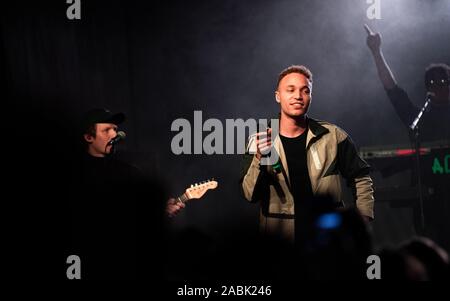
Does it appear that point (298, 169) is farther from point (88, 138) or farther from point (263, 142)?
point (88, 138)

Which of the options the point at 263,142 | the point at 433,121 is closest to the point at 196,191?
the point at 263,142

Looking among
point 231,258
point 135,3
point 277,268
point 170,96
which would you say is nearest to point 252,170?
point 231,258

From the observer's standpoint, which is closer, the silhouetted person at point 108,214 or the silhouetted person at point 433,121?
the silhouetted person at point 108,214

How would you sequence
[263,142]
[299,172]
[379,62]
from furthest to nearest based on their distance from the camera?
1. [379,62]
2. [299,172]
3. [263,142]

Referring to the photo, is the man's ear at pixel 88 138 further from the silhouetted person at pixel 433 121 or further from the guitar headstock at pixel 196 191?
the silhouetted person at pixel 433 121

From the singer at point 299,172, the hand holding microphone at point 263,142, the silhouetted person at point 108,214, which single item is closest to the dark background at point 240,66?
the silhouetted person at point 108,214

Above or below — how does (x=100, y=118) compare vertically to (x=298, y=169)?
above

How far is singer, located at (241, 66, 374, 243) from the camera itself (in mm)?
4469

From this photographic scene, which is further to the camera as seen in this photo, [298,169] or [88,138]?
[88,138]

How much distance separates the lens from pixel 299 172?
4555mm

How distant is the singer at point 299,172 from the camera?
14.7ft

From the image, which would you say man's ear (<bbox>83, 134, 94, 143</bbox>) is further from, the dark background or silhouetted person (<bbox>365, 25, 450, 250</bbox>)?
silhouetted person (<bbox>365, 25, 450, 250</bbox>)

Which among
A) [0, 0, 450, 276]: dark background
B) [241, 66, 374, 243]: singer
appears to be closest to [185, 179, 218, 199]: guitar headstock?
[241, 66, 374, 243]: singer

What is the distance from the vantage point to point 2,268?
15.4 feet
